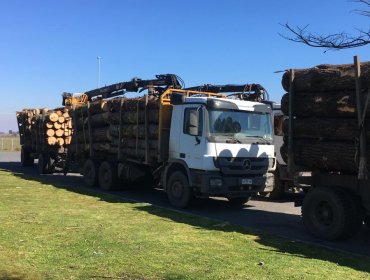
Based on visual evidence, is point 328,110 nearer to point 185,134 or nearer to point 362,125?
point 362,125

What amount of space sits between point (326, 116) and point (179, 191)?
14.5 feet

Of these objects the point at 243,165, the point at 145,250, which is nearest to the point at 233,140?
the point at 243,165

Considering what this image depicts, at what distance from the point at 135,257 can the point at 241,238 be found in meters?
2.32

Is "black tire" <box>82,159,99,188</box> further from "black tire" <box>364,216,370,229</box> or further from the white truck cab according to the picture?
"black tire" <box>364,216,370,229</box>

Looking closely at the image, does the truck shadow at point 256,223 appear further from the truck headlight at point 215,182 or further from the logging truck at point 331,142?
the truck headlight at point 215,182

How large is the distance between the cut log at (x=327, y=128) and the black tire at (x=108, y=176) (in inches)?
289

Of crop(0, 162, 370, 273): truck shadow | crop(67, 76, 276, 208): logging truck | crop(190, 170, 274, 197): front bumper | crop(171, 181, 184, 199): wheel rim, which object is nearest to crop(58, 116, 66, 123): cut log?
crop(0, 162, 370, 273): truck shadow

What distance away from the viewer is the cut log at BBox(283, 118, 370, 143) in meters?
8.50

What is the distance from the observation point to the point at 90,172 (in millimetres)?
16844

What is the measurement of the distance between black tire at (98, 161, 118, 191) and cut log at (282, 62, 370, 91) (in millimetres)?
7550

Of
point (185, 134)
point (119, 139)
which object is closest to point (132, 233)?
point (185, 134)

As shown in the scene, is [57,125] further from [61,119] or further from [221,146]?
[221,146]

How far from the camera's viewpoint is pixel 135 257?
6828 mm

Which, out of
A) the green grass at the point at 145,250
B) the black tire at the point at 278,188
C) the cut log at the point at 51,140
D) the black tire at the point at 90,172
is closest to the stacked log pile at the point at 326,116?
the green grass at the point at 145,250
